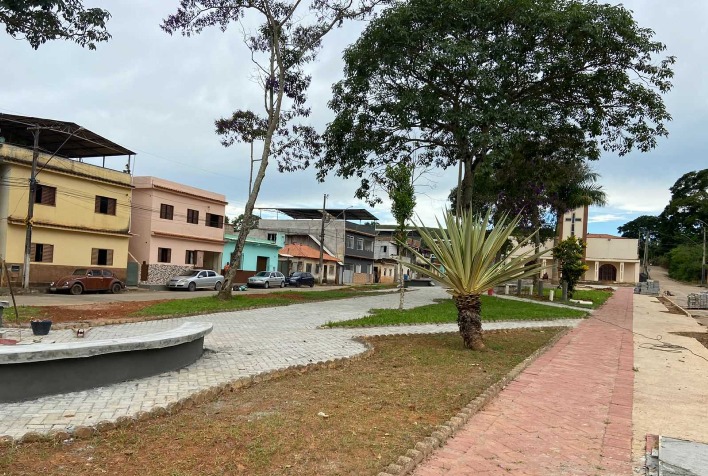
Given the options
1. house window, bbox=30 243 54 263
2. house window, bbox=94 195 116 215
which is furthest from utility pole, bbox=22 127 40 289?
house window, bbox=94 195 116 215

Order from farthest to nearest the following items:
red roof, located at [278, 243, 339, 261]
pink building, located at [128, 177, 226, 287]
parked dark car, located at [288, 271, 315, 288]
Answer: red roof, located at [278, 243, 339, 261], parked dark car, located at [288, 271, 315, 288], pink building, located at [128, 177, 226, 287]

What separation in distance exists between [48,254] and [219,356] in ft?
81.8

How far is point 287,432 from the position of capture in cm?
448

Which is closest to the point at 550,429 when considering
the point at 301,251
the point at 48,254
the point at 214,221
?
the point at 48,254

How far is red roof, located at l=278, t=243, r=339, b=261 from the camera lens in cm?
5481

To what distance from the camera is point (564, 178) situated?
2786cm

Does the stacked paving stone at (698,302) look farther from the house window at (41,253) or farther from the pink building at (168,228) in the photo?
the house window at (41,253)

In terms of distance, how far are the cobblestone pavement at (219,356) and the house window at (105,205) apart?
19.4m

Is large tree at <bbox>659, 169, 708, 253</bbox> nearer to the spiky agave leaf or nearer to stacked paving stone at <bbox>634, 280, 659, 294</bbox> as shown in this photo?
stacked paving stone at <bbox>634, 280, 659, 294</bbox>

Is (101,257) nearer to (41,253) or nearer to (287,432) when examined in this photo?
(41,253)

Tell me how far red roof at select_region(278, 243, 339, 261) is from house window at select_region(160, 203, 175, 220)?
17.2 metres

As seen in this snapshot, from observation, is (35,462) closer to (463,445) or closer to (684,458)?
(463,445)

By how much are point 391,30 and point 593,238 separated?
219 ft

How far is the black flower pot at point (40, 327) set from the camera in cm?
891
